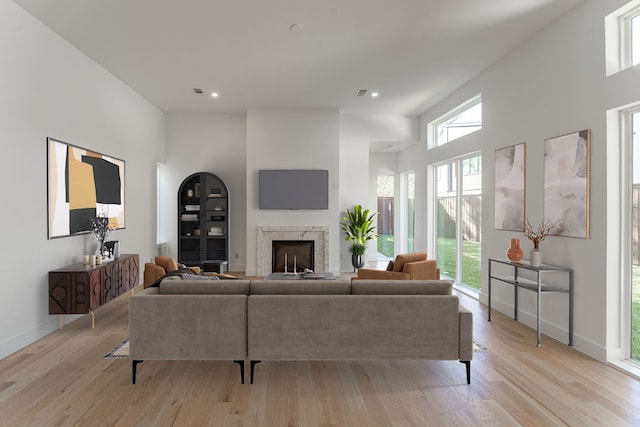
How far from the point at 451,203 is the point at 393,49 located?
311 centimetres

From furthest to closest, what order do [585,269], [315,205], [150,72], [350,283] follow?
[315,205], [150,72], [585,269], [350,283]

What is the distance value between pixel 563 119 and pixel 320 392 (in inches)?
140

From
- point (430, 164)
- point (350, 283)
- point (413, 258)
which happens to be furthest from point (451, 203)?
point (350, 283)

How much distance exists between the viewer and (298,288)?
3.10m

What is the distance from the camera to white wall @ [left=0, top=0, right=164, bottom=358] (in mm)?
3605

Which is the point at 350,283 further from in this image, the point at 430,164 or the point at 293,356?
the point at 430,164

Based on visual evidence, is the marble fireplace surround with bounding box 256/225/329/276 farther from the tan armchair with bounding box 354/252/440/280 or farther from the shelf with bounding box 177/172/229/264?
the tan armchair with bounding box 354/252/440/280

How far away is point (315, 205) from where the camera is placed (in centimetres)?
757

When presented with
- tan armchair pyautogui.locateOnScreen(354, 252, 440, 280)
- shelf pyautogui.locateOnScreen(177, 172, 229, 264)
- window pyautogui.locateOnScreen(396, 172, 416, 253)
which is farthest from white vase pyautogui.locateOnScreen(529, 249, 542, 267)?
shelf pyautogui.locateOnScreen(177, 172, 229, 264)

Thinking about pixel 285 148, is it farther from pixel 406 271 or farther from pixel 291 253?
pixel 406 271

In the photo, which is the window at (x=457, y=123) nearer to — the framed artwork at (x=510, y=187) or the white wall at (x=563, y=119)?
the white wall at (x=563, y=119)

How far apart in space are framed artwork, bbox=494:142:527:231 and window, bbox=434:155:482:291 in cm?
66

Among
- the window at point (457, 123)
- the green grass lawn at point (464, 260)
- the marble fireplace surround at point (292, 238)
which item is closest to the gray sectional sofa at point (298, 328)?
the green grass lawn at point (464, 260)

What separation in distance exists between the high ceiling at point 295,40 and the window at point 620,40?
43 cm
